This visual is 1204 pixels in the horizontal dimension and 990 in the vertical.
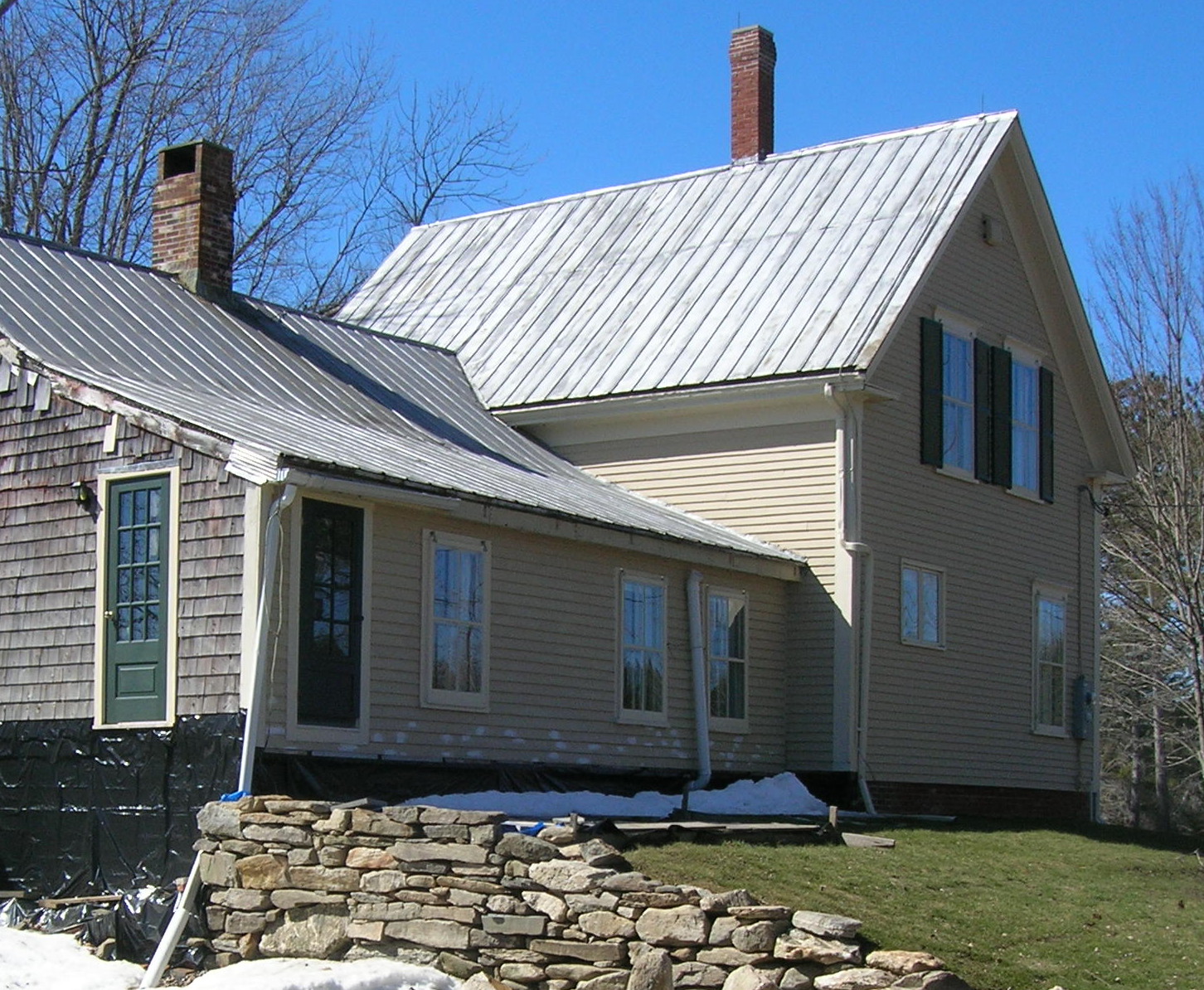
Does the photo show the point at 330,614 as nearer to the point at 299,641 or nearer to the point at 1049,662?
the point at 299,641

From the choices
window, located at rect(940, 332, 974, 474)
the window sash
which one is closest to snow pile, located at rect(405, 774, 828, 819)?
the window sash

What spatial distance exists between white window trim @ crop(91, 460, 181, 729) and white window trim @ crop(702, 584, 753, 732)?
19.7 ft

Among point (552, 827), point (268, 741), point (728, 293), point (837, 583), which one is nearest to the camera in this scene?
point (552, 827)

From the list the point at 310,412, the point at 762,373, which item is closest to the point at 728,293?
the point at 762,373

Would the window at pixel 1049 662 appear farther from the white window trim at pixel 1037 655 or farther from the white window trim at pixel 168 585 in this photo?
the white window trim at pixel 168 585

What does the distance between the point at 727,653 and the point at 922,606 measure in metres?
2.76

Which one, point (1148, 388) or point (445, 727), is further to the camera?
point (1148, 388)

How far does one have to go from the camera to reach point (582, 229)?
23.7 metres

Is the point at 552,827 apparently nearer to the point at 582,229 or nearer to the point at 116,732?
the point at 116,732

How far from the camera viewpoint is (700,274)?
21.3 meters

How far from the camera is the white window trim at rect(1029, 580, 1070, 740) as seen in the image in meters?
21.7

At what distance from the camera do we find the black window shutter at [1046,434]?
72.6 ft

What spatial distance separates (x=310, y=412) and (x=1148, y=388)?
13.2 m

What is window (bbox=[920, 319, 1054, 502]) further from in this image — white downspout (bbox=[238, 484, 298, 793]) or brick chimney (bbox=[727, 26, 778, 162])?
white downspout (bbox=[238, 484, 298, 793])
